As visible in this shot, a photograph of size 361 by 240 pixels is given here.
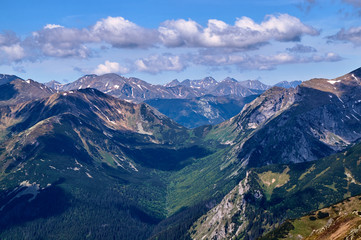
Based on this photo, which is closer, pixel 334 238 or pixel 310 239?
pixel 334 238

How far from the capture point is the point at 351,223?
6166 inches

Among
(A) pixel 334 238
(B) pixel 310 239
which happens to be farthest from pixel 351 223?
(B) pixel 310 239

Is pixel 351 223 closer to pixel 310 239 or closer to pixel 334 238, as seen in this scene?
pixel 334 238

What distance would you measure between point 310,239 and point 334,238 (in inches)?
915

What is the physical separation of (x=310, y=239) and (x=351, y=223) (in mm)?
24344

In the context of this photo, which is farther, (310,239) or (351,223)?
(310,239)

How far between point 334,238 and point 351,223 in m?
13.0

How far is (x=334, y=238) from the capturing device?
151 meters

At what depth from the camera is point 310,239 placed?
172m
